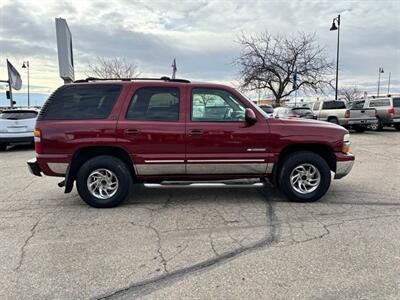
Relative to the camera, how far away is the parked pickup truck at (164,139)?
15.5 ft

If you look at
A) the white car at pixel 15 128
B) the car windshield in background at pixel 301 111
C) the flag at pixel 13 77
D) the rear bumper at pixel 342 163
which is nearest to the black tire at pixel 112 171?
the rear bumper at pixel 342 163

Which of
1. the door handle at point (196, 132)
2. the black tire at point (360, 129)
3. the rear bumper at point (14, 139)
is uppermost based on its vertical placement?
the door handle at point (196, 132)

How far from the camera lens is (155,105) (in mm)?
4844

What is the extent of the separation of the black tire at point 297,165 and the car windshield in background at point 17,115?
31.1ft

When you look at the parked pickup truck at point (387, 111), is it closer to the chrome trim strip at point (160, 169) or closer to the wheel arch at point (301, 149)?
the wheel arch at point (301, 149)

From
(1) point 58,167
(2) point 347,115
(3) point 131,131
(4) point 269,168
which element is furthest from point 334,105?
(1) point 58,167

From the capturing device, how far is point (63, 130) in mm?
4648

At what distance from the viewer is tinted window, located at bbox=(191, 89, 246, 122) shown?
4.86 m

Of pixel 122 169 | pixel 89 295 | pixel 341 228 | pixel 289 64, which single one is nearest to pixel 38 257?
pixel 89 295

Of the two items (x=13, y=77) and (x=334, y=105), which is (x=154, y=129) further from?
(x=13, y=77)

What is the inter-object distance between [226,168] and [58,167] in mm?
2458

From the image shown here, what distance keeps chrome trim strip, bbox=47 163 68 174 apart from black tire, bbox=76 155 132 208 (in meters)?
0.21

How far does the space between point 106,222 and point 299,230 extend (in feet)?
8.08

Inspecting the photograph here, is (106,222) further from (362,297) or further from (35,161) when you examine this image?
(362,297)
